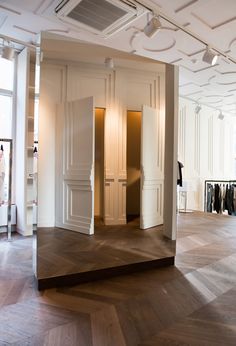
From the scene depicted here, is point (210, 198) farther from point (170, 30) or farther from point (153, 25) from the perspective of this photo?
point (153, 25)

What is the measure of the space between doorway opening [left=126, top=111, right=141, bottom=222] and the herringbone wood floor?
1367 mm

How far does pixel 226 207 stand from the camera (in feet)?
26.2

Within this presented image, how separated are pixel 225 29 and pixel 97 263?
3.69 metres

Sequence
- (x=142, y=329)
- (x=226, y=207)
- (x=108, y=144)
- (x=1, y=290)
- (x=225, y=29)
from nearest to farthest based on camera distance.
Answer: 1. (x=142, y=329)
2. (x=1, y=290)
3. (x=225, y=29)
4. (x=108, y=144)
5. (x=226, y=207)

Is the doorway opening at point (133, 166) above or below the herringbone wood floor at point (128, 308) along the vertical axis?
above

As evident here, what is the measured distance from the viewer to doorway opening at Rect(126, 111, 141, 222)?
486 cm

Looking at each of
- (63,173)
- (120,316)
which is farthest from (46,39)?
(120,316)

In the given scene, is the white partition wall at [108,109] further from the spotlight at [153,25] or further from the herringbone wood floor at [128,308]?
the spotlight at [153,25]

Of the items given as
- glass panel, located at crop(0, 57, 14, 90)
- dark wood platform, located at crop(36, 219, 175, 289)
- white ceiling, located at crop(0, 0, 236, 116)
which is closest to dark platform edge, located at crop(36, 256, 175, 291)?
dark wood platform, located at crop(36, 219, 175, 289)

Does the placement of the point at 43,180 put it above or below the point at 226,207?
above

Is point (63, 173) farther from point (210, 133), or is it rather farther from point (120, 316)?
point (210, 133)

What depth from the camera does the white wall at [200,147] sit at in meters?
7.80

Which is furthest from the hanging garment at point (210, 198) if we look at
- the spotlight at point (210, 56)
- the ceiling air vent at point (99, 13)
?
the ceiling air vent at point (99, 13)

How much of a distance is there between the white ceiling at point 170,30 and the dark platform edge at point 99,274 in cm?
282
